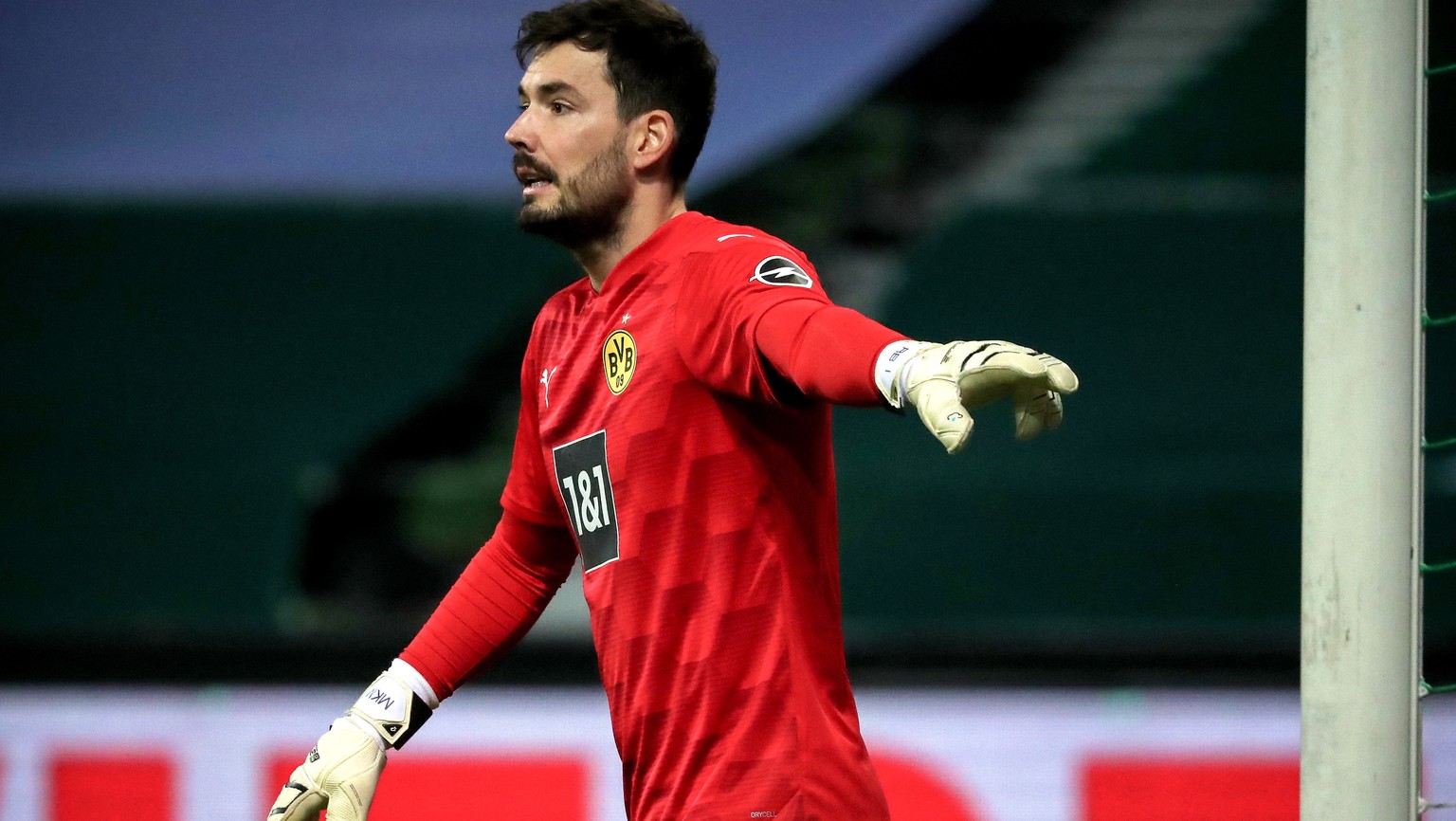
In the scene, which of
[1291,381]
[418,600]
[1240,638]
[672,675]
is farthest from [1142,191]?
[672,675]

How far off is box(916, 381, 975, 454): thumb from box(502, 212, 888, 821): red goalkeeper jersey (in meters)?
0.35

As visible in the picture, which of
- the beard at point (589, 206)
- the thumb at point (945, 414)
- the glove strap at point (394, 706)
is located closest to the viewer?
the thumb at point (945, 414)

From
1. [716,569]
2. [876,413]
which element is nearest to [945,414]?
[716,569]

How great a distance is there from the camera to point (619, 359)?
2.05m

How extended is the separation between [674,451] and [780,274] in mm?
267

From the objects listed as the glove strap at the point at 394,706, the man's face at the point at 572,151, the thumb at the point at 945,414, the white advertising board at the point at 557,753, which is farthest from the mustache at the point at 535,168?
the white advertising board at the point at 557,753

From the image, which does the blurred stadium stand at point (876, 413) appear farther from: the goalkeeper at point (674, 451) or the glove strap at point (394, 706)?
the goalkeeper at point (674, 451)

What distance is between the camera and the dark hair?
224 centimetres

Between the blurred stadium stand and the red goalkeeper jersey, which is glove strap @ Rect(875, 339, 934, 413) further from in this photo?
the blurred stadium stand

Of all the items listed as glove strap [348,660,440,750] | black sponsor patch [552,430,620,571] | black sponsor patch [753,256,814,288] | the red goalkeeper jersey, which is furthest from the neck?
glove strap [348,660,440,750]

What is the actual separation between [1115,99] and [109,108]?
9.20ft

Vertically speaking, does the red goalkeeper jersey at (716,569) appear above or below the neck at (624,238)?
below

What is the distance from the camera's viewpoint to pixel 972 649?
4102 millimetres

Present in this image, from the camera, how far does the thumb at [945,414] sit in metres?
1.45
